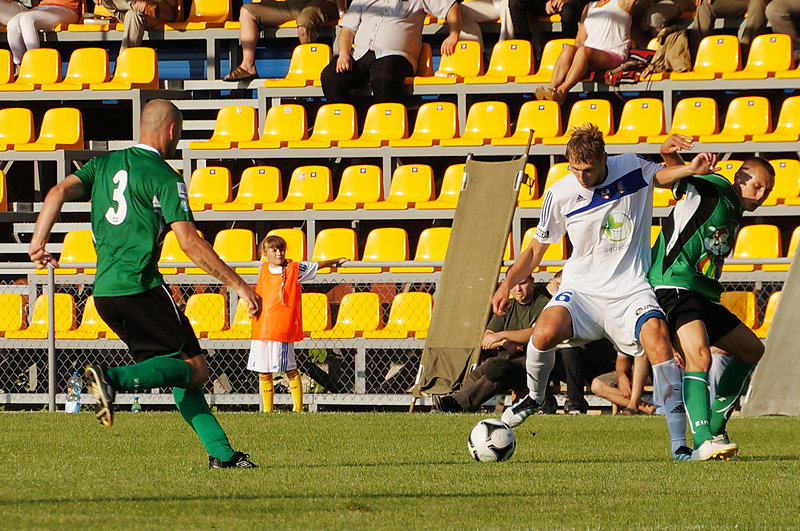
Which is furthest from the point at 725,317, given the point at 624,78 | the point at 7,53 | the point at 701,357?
the point at 7,53

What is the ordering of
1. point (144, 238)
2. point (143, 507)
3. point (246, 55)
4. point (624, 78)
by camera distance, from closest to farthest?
point (143, 507)
point (144, 238)
point (624, 78)
point (246, 55)

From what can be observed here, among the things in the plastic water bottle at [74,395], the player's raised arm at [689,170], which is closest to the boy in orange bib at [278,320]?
the plastic water bottle at [74,395]

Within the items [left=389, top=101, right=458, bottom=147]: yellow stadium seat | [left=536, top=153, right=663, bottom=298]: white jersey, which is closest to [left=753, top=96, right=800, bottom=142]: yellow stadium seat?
[left=389, top=101, right=458, bottom=147]: yellow stadium seat

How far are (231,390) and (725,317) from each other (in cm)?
807

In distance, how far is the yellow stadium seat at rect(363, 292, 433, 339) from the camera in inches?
533

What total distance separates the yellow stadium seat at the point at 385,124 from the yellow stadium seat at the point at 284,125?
2.54ft

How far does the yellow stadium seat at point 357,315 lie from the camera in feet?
45.0

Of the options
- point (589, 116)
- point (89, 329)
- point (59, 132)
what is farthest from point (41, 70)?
point (589, 116)

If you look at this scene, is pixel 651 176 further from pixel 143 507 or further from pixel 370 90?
pixel 370 90

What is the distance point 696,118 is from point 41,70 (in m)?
8.96

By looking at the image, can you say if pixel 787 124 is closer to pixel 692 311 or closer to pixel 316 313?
pixel 316 313

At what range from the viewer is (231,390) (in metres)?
14.5

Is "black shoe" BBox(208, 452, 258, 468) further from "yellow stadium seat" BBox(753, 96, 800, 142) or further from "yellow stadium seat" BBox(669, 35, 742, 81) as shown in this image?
"yellow stadium seat" BBox(669, 35, 742, 81)

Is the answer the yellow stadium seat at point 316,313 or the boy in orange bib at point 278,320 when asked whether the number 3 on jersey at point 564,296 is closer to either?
the boy in orange bib at point 278,320
